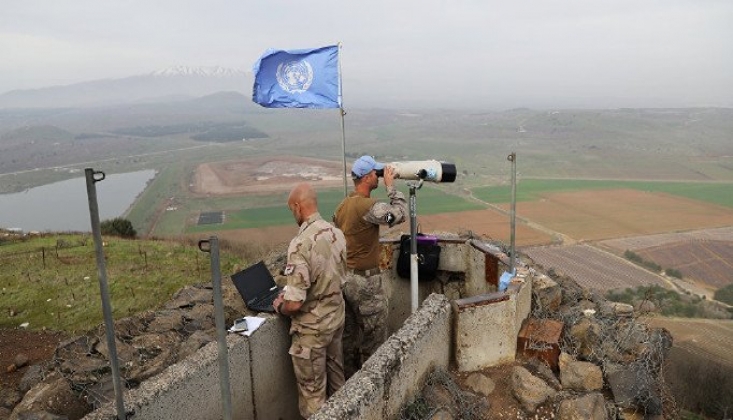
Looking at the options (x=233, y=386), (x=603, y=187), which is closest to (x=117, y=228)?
(x=233, y=386)

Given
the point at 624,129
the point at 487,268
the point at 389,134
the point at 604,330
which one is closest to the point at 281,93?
the point at 487,268

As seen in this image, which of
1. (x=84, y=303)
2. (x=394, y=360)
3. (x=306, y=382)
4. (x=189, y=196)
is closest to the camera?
(x=394, y=360)

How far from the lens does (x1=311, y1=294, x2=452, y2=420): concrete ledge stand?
3.73 meters

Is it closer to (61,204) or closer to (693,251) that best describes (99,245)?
(693,251)

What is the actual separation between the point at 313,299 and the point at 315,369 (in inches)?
28.8

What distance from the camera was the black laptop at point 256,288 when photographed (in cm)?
537

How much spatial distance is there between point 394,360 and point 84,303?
873cm

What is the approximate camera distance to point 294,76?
28.9 feet

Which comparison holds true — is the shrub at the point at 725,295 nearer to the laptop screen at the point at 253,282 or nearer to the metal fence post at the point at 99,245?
the laptop screen at the point at 253,282

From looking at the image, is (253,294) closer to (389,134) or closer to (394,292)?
(394,292)

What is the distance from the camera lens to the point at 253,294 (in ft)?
18.3

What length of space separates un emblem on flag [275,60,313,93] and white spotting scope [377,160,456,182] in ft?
13.0

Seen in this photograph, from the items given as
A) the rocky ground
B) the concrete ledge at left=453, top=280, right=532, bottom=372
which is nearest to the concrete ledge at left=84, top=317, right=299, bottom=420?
the concrete ledge at left=453, top=280, right=532, bottom=372

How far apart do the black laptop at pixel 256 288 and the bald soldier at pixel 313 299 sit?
25.2 inches
